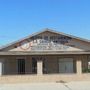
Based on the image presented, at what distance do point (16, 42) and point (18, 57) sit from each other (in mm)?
1781

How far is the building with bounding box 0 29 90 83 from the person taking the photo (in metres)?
28.7

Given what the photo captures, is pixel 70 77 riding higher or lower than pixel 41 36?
lower

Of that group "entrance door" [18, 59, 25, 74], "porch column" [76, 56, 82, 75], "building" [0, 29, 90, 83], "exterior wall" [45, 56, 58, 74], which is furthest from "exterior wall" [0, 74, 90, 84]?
"entrance door" [18, 59, 25, 74]

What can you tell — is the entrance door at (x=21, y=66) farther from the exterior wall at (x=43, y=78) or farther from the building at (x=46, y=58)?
the exterior wall at (x=43, y=78)

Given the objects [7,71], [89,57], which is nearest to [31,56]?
[7,71]

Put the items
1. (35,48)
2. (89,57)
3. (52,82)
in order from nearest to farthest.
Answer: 1. (52,82)
2. (35,48)
3. (89,57)

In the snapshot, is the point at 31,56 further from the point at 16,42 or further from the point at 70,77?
the point at 70,77

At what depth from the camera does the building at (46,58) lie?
28.7 m

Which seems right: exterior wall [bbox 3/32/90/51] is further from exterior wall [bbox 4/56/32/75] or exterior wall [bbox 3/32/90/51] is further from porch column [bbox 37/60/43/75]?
porch column [bbox 37/60/43/75]

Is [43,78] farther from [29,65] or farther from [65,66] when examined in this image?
[65,66]

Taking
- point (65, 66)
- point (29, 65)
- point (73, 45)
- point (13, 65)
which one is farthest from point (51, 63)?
point (13, 65)

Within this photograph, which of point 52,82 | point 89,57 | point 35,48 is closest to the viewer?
point 52,82

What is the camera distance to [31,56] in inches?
1201

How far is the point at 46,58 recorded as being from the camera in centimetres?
3105
